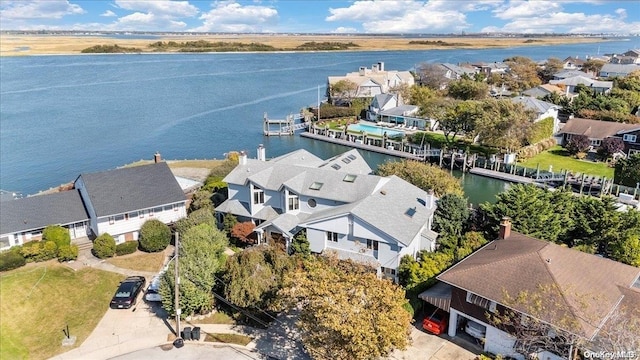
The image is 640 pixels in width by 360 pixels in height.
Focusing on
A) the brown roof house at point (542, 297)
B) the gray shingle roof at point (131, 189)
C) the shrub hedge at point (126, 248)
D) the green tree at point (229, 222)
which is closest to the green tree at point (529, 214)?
the brown roof house at point (542, 297)

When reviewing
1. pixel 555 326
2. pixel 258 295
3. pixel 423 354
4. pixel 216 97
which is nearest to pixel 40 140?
pixel 216 97

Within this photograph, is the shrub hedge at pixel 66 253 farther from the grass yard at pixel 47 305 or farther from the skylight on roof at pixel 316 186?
the skylight on roof at pixel 316 186

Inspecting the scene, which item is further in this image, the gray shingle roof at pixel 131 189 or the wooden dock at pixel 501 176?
the wooden dock at pixel 501 176

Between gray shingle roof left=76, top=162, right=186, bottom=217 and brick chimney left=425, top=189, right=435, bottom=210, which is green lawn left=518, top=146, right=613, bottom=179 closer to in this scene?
brick chimney left=425, top=189, right=435, bottom=210

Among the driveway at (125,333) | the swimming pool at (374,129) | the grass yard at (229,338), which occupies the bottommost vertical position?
the driveway at (125,333)

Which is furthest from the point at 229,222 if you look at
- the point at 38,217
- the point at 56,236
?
the point at 38,217

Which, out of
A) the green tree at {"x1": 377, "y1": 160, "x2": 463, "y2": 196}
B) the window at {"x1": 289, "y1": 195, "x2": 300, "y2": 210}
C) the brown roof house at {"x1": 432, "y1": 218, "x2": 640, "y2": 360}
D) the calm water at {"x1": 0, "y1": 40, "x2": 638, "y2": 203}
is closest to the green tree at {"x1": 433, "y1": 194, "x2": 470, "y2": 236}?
the green tree at {"x1": 377, "y1": 160, "x2": 463, "y2": 196}

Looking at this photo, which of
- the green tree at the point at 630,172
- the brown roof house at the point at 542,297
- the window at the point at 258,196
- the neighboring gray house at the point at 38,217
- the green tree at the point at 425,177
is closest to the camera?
the brown roof house at the point at 542,297

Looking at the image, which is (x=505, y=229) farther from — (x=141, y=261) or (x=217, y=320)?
(x=141, y=261)
